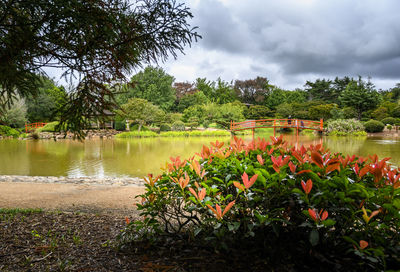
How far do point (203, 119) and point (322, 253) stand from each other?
2490 cm

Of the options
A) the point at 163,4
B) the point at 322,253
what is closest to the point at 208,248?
the point at 322,253

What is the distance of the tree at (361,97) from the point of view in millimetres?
23867

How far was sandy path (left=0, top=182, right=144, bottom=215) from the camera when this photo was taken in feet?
9.69

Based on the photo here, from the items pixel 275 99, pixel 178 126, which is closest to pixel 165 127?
pixel 178 126

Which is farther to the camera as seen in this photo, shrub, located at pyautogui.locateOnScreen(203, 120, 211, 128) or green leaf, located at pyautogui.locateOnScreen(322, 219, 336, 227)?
shrub, located at pyautogui.locateOnScreen(203, 120, 211, 128)

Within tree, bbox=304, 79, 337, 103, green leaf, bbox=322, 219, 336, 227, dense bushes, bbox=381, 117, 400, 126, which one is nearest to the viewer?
green leaf, bbox=322, 219, 336, 227

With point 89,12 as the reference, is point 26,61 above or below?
below

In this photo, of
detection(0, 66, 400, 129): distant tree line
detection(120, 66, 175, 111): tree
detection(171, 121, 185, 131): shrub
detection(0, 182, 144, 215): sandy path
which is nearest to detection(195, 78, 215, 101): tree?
detection(0, 66, 400, 129): distant tree line

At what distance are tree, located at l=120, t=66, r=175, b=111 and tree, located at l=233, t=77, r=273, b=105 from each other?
12.3 meters

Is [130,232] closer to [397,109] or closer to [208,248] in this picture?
[208,248]

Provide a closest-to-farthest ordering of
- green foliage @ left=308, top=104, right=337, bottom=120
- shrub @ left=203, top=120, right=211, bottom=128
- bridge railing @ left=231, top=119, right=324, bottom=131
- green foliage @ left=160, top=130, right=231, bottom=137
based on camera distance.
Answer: bridge railing @ left=231, top=119, right=324, bottom=131
green foliage @ left=160, top=130, right=231, bottom=137
green foliage @ left=308, top=104, right=337, bottom=120
shrub @ left=203, top=120, right=211, bottom=128

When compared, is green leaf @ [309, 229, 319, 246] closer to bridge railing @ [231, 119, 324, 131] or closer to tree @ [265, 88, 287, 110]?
bridge railing @ [231, 119, 324, 131]

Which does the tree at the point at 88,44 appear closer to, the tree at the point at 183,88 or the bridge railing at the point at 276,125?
the bridge railing at the point at 276,125

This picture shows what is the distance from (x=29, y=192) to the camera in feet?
12.4
